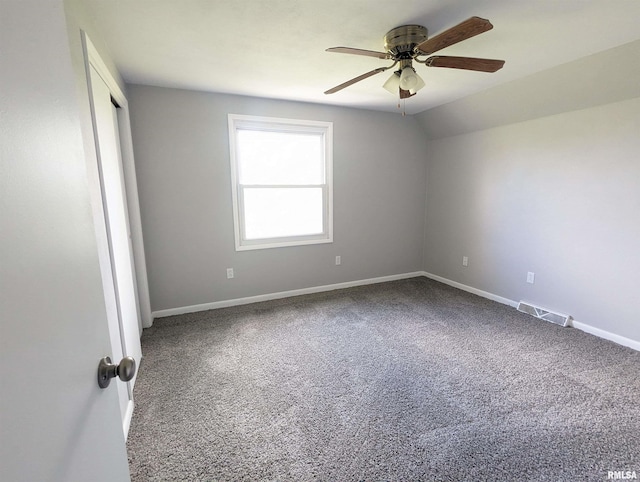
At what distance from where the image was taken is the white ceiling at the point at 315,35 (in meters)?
1.62

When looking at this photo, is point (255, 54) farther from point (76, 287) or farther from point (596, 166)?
point (596, 166)

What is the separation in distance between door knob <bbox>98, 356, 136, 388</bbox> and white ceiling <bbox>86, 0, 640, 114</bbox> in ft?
6.03

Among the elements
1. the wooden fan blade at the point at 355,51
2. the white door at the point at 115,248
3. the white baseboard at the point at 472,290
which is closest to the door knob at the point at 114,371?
the white door at the point at 115,248

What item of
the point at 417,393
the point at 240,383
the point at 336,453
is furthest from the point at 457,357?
the point at 240,383

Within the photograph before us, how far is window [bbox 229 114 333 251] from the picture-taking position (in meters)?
3.27

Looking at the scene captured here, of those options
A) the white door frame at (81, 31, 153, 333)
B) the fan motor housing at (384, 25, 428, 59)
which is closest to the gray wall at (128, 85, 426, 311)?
the white door frame at (81, 31, 153, 333)

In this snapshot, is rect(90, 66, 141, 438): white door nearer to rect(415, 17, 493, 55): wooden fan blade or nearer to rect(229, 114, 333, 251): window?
rect(229, 114, 333, 251): window

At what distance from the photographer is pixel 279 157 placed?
3.46 metres

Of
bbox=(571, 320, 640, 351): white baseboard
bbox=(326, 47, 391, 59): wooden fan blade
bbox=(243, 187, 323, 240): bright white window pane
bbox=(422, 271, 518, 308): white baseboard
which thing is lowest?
bbox=(571, 320, 640, 351): white baseboard

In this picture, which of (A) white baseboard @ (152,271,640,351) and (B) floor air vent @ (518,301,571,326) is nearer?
(A) white baseboard @ (152,271,640,351)

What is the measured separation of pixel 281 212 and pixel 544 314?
10.2 ft

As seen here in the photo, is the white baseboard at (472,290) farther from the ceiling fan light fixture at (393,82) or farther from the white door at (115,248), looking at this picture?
the white door at (115,248)

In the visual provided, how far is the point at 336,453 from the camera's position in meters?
1.50

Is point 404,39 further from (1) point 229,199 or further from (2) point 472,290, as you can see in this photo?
(2) point 472,290
